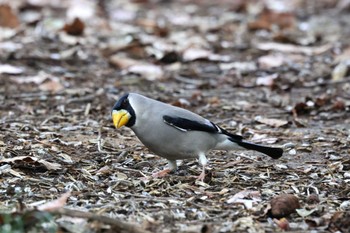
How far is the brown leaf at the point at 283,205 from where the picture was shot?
A: 3.79 meters

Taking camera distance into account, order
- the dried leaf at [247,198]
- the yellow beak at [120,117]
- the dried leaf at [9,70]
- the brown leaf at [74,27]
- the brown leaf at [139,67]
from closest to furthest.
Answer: the dried leaf at [247,198] < the yellow beak at [120,117] < the dried leaf at [9,70] < the brown leaf at [139,67] < the brown leaf at [74,27]

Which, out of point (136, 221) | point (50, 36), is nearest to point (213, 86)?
point (50, 36)

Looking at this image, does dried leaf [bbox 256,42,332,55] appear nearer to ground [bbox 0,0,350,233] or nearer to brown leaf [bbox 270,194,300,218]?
ground [bbox 0,0,350,233]

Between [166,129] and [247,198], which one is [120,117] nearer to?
[166,129]

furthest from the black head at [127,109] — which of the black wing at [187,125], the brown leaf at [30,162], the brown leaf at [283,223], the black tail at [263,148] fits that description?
the brown leaf at [283,223]

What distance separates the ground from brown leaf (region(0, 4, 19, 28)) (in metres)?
0.01

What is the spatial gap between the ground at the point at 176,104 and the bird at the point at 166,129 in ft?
0.53

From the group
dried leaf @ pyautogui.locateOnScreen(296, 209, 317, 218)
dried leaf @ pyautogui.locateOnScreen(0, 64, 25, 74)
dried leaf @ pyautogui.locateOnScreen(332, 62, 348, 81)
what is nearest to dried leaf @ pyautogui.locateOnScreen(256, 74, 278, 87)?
dried leaf @ pyautogui.locateOnScreen(332, 62, 348, 81)

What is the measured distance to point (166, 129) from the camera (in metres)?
4.42

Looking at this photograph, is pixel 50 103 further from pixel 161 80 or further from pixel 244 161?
pixel 244 161

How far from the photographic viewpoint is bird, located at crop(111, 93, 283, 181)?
440 cm

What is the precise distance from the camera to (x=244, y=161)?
4.94m

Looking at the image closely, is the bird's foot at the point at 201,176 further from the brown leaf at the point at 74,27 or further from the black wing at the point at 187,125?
the brown leaf at the point at 74,27

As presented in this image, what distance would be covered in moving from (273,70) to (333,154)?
114 inches
